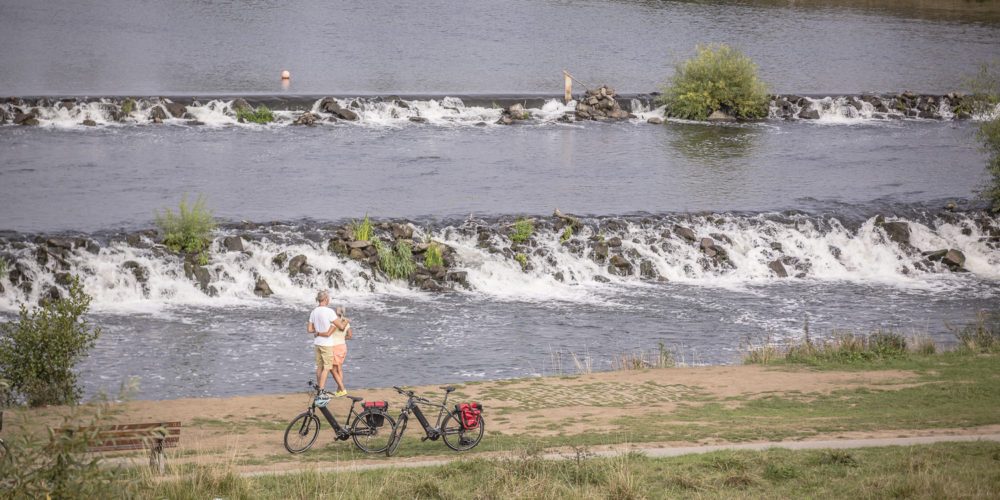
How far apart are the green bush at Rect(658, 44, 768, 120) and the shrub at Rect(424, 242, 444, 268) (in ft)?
80.9

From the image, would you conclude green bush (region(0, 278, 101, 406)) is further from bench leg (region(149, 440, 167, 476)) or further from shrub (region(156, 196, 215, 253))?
shrub (region(156, 196, 215, 253))

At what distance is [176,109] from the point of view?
48375mm

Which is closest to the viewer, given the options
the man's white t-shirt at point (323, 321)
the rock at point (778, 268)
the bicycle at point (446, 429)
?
the bicycle at point (446, 429)

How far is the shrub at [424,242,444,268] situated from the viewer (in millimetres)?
31781

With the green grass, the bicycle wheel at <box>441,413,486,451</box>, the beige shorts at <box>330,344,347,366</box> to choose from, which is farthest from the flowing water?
the green grass

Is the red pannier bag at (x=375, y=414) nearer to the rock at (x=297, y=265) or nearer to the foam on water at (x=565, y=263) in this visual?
the foam on water at (x=565, y=263)

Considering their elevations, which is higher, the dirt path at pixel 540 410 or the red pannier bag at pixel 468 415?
the red pannier bag at pixel 468 415

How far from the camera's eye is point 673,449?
53.6ft

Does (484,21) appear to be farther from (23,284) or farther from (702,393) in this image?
(702,393)

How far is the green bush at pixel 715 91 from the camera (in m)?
53.7

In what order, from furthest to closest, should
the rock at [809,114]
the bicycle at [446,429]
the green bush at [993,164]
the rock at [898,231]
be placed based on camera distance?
1. the rock at [809,114]
2. the green bush at [993,164]
3. the rock at [898,231]
4. the bicycle at [446,429]

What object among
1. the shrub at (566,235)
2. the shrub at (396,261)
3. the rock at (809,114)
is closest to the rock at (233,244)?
the shrub at (396,261)

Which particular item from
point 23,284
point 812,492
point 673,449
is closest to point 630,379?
point 673,449

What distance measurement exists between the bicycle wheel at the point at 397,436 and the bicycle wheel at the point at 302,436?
1178 millimetres
